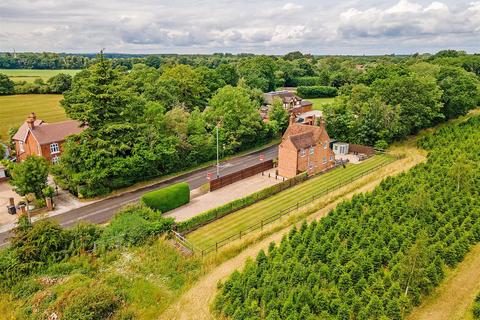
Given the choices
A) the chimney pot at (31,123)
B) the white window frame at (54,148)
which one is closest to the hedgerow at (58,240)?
the white window frame at (54,148)

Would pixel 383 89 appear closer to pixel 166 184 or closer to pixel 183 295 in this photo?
pixel 166 184

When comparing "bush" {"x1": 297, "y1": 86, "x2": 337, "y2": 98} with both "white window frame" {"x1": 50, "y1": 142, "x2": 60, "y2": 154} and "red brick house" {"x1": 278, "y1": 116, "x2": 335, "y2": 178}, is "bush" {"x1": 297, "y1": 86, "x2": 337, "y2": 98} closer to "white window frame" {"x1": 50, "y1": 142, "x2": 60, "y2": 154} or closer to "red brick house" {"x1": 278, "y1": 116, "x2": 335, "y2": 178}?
"red brick house" {"x1": 278, "y1": 116, "x2": 335, "y2": 178}

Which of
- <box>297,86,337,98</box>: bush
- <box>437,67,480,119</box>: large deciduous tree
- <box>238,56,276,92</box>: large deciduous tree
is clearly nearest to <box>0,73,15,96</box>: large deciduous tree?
<box>238,56,276,92</box>: large deciduous tree

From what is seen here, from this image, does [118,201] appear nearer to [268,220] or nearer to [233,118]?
[268,220]

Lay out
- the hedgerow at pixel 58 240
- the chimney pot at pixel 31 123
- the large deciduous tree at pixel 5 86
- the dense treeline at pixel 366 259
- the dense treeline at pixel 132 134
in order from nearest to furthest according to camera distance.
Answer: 1. the dense treeline at pixel 366 259
2. the hedgerow at pixel 58 240
3. the dense treeline at pixel 132 134
4. the chimney pot at pixel 31 123
5. the large deciduous tree at pixel 5 86

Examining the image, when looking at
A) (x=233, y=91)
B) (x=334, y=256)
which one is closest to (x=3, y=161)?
(x=233, y=91)

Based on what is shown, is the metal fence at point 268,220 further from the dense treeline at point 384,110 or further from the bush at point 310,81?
the bush at point 310,81
